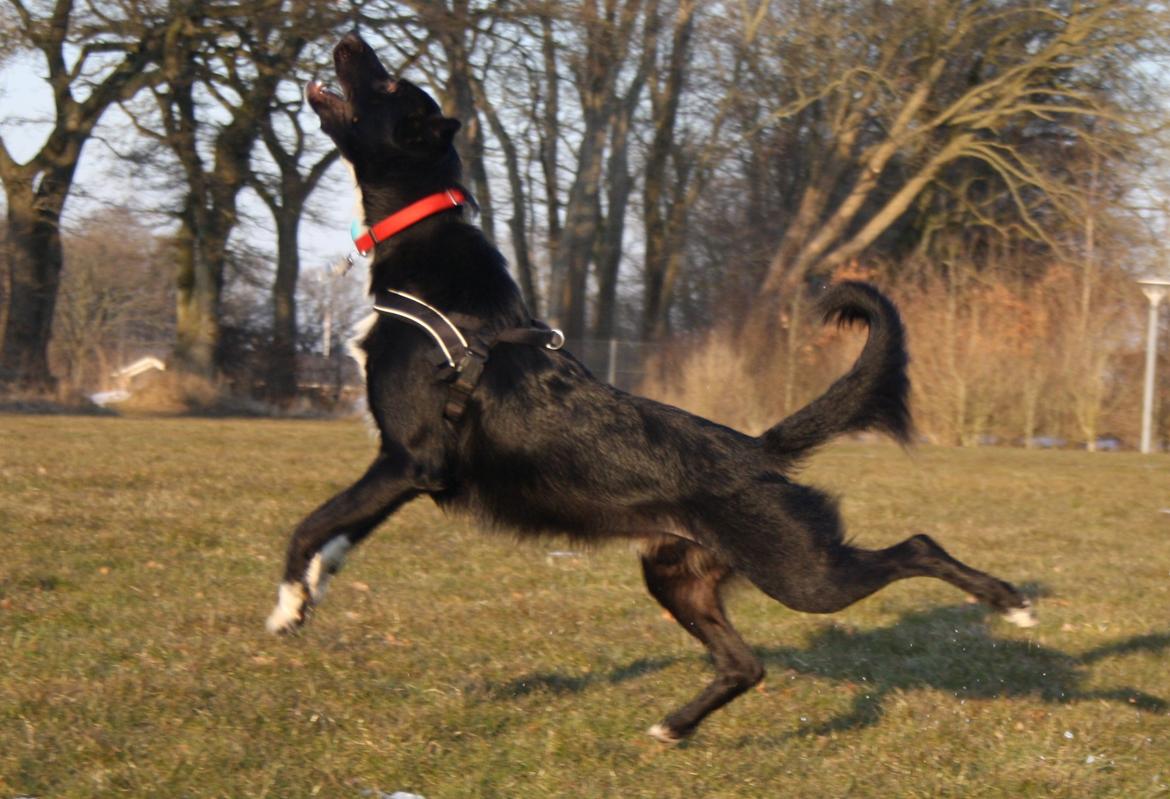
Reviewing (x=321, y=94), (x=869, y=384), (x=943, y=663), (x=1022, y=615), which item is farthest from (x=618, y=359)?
(x=1022, y=615)

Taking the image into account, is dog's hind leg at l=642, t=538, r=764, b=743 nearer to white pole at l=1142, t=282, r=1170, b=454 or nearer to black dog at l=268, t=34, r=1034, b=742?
black dog at l=268, t=34, r=1034, b=742

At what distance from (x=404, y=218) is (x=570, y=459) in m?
1.04

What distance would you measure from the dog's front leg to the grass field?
0.40 m

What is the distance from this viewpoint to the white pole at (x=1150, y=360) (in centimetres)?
2144

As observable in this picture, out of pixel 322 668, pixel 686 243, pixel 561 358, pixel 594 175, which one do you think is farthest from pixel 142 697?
pixel 686 243

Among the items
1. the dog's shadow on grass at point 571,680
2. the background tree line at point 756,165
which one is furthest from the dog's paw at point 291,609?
the background tree line at point 756,165

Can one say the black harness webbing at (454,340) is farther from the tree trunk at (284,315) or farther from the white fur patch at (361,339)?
the tree trunk at (284,315)

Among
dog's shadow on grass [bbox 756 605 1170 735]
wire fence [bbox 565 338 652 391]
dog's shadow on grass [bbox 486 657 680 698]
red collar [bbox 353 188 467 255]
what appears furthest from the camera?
wire fence [bbox 565 338 652 391]

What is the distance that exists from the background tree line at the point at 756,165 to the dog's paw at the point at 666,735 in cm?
1816

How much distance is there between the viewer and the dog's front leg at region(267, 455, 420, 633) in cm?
410

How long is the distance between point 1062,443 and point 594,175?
12.0 m

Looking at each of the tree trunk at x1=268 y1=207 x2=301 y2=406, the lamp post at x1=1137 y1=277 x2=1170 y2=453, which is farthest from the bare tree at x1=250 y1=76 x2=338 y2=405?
the lamp post at x1=1137 y1=277 x2=1170 y2=453

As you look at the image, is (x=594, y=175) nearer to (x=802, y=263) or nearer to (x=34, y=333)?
(x=802, y=263)

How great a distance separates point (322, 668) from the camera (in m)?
4.87
